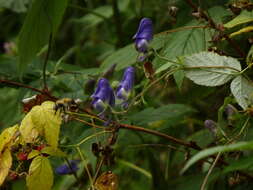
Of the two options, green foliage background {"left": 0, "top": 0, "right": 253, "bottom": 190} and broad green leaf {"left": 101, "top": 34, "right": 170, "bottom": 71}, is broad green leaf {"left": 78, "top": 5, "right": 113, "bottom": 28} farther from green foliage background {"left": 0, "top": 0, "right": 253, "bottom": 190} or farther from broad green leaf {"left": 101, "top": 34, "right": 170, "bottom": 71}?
broad green leaf {"left": 101, "top": 34, "right": 170, "bottom": 71}

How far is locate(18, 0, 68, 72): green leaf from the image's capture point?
3.85 ft

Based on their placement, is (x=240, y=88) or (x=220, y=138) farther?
(x=220, y=138)

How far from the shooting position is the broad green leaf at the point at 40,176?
3.34 ft

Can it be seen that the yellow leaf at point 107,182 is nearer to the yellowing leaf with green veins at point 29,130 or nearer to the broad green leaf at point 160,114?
the yellowing leaf with green veins at point 29,130

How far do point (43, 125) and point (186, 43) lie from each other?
43 centimetres

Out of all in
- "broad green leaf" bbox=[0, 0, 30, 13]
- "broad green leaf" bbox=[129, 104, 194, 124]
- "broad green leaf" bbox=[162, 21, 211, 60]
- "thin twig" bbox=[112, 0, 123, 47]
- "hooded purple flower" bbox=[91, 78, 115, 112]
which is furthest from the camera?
"thin twig" bbox=[112, 0, 123, 47]

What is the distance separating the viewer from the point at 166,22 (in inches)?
77.6

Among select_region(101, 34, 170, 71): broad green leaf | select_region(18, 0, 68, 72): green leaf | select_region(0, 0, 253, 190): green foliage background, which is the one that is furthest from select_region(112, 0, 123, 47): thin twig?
select_region(18, 0, 68, 72): green leaf

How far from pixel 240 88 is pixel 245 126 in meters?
0.09

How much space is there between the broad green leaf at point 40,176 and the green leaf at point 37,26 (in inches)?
9.6

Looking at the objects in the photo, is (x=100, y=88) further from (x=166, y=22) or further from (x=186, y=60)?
(x=166, y=22)

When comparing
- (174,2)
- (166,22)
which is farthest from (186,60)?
(166,22)

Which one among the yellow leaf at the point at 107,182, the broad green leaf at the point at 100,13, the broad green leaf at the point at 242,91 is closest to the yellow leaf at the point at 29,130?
the yellow leaf at the point at 107,182

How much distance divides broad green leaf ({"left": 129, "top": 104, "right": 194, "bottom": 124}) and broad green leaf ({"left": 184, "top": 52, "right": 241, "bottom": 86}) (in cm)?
32
